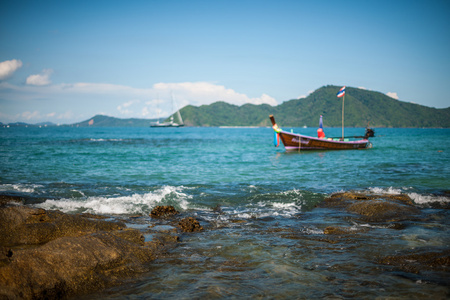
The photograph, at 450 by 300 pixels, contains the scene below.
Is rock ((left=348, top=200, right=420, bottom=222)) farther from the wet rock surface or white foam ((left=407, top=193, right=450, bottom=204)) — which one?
the wet rock surface

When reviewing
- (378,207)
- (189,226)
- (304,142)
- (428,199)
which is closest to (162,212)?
(189,226)

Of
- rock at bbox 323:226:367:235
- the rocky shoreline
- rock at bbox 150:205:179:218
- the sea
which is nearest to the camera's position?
the rocky shoreline

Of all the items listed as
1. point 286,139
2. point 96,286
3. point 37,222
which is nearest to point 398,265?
point 96,286

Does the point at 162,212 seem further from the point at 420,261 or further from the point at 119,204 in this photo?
the point at 420,261

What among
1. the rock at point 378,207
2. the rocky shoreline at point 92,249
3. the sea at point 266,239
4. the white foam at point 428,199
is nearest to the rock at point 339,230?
the rocky shoreline at point 92,249

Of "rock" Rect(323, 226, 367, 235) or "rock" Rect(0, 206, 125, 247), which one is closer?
"rock" Rect(0, 206, 125, 247)

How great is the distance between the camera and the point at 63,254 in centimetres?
452

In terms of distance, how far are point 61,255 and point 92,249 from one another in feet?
1.59

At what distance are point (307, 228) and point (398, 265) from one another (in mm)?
2608

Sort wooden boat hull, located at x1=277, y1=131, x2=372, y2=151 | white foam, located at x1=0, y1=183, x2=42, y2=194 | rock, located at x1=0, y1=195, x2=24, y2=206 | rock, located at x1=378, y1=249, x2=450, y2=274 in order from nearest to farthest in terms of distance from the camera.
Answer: rock, located at x1=378, y1=249, x2=450, y2=274 < rock, located at x1=0, y1=195, x2=24, y2=206 < white foam, located at x1=0, y1=183, x2=42, y2=194 < wooden boat hull, located at x1=277, y1=131, x2=372, y2=151

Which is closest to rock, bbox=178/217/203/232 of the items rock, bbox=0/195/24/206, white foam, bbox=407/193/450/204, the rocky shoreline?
the rocky shoreline

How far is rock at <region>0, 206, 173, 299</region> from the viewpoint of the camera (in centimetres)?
390

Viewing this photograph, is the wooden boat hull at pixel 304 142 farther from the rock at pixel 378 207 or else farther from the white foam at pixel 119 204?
the white foam at pixel 119 204

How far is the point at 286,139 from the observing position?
36.5 meters
